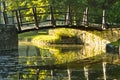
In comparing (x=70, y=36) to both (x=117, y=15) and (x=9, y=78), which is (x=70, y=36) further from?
(x=9, y=78)

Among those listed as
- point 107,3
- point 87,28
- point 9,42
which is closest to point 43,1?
point 107,3

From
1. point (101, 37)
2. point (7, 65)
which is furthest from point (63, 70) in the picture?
point (101, 37)

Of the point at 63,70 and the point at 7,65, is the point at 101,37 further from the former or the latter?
the point at 63,70

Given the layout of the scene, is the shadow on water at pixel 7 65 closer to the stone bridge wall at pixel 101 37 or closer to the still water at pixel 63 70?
the still water at pixel 63 70

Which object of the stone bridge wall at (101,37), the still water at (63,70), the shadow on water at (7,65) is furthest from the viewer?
the stone bridge wall at (101,37)

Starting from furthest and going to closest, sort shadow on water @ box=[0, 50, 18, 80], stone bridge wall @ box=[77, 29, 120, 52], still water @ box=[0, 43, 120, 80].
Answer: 1. stone bridge wall @ box=[77, 29, 120, 52]
2. shadow on water @ box=[0, 50, 18, 80]
3. still water @ box=[0, 43, 120, 80]

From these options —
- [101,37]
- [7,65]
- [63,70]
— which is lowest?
[101,37]

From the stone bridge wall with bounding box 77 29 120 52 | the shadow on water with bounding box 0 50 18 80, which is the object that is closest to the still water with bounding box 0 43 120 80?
the shadow on water with bounding box 0 50 18 80

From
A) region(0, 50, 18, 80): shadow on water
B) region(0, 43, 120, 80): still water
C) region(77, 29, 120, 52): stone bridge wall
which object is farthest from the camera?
region(77, 29, 120, 52): stone bridge wall

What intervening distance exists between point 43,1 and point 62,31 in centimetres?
358

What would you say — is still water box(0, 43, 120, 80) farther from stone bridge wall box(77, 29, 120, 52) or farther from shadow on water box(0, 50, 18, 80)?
stone bridge wall box(77, 29, 120, 52)

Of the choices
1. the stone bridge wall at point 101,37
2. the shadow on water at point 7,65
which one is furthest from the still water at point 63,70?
the stone bridge wall at point 101,37

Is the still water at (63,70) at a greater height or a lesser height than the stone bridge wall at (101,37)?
greater

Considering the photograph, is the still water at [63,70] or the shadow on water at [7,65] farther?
the shadow on water at [7,65]
